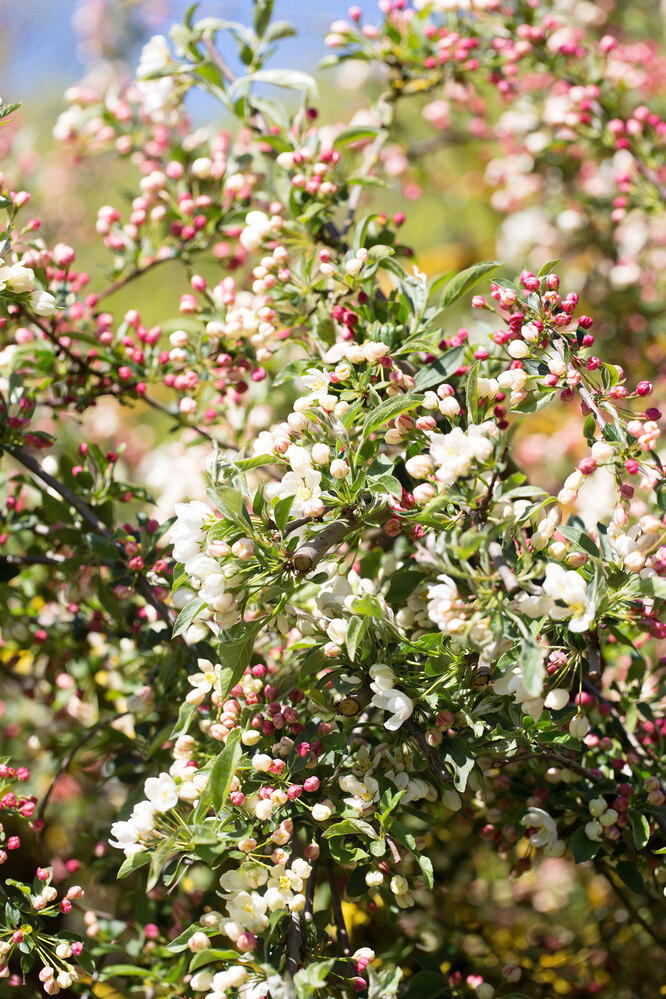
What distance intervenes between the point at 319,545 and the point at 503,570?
216 millimetres

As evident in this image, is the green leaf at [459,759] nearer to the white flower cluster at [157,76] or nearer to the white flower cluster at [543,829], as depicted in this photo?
the white flower cluster at [543,829]

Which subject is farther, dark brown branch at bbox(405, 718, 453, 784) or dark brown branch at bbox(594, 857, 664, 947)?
dark brown branch at bbox(594, 857, 664, 947)

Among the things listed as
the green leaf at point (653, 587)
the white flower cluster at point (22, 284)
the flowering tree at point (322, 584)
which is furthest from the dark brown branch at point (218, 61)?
the green leaf at point (653, 587)

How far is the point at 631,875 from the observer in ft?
3.33

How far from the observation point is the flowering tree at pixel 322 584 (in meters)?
0.85

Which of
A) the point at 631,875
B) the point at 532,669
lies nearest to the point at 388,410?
the point at 532,669

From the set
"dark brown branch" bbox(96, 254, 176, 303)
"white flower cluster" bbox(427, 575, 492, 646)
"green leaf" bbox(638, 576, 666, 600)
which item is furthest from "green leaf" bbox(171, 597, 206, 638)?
"dark brown branch" bbox(96, 254, 176, 303)

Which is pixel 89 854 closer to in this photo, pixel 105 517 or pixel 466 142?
pixel 105 517

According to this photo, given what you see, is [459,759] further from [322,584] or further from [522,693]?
[322,584]

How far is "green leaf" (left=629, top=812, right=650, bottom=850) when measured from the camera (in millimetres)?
956

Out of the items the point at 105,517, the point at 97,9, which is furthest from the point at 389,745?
the point at 97,9

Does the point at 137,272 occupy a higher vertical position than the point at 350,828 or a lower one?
higher

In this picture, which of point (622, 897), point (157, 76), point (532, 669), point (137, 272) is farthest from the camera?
point (137, 272)

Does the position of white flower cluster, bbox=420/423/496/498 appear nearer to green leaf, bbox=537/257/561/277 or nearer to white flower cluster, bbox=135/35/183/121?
green leaf, bbox=537/257/561/277
